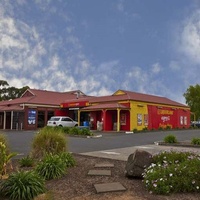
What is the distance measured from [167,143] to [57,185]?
12471mm

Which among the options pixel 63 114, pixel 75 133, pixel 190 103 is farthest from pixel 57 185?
pixel 190 103

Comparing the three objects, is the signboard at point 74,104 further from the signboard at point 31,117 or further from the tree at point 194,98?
the tree at point 194,98

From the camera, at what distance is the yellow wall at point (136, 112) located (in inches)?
1312

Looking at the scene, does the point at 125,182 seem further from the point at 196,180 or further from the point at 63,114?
the point at 63,114

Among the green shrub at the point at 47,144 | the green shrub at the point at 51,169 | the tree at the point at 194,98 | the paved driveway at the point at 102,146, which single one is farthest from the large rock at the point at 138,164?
the tree at the point at 194,98

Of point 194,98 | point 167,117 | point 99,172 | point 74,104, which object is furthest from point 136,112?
point 194,98

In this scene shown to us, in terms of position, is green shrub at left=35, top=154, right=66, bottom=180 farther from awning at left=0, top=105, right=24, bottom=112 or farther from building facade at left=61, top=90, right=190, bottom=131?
awning at left=0, top=105, right=24, bottom=112

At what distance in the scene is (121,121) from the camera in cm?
3447

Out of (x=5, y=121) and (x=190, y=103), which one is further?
(x=190, y=103)

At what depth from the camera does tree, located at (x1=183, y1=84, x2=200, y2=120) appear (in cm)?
6225

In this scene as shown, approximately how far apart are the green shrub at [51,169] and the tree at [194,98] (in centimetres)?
5865

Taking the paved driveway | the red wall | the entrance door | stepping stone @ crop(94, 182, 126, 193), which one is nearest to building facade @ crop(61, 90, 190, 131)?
the red wall

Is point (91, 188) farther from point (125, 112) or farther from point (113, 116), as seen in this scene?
point (113, 116)

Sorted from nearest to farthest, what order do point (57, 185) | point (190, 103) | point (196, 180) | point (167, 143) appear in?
1. point (196, 180)
2. point (57, 185)
3. point (167, 143)
4. point (190, 103)
